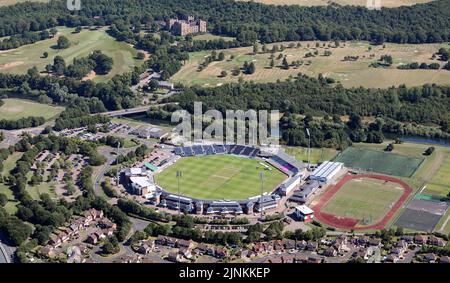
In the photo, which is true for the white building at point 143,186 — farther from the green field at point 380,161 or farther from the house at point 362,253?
the house at point 362,253

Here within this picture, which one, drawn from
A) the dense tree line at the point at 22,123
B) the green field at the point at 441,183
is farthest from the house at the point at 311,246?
the dense tree line at the point at 22,123

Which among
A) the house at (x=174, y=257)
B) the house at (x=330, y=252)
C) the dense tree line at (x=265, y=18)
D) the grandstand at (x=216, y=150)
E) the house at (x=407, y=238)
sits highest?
the dense tree line at (x=265, y=18)

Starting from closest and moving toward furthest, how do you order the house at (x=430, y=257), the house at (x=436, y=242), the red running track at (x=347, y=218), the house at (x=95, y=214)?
the house at (x=430, y=257) → the house at (x=436, y=242) → the red running track at (x=347, y=218) → the house at (x=95, y=214)

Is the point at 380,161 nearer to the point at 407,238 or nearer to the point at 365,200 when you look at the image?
the point at 365,200

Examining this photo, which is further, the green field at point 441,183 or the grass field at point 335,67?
→ the grass field at point 335,67

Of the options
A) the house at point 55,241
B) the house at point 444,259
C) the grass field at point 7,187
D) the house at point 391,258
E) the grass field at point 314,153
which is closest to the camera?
the house at point 444,259

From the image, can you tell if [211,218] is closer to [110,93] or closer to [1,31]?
[110,93]

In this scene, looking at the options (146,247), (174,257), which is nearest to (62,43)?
(146,247)
